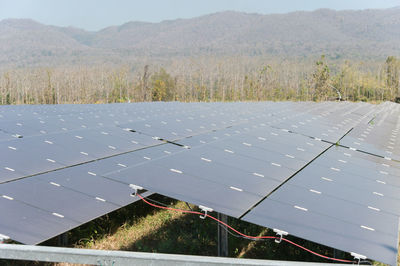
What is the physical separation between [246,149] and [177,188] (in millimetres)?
3947

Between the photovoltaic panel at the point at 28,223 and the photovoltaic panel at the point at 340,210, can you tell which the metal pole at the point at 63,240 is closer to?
the photovoltaic panel at the point at 28,223

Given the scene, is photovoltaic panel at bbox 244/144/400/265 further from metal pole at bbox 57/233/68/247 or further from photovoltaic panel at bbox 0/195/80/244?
metal pole at bbox 57/233/68/247

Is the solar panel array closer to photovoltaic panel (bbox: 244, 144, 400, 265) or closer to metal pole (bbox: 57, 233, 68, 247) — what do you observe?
photovoltaic panel (bbox: 244, 144, 400, 265)

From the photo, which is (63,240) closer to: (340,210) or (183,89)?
(340,210)

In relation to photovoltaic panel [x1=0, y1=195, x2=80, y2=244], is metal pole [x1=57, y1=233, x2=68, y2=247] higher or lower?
lower

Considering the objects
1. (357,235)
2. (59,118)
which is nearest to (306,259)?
(357,235)

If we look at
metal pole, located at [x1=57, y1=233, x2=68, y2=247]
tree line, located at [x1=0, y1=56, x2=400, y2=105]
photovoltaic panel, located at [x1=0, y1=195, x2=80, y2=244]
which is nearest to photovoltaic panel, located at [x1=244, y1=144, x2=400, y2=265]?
photovoltaic panel, located at [x1=0, y1=195, x2=80, y2=244]

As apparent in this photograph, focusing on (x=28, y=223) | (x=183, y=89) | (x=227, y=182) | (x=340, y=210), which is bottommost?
(x=183, y=89)

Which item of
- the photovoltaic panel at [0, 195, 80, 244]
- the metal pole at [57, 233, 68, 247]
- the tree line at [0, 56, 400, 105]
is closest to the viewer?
the photovoltaic panel at [0, 195, 80, 244]

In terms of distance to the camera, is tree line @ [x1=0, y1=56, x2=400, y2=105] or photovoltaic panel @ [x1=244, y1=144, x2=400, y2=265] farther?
tree line @ [x1=0, y1=56, x2=400, y2=105]

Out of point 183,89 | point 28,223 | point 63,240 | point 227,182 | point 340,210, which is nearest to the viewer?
point 28,223

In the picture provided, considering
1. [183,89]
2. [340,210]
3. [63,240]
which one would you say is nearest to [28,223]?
[63,240]

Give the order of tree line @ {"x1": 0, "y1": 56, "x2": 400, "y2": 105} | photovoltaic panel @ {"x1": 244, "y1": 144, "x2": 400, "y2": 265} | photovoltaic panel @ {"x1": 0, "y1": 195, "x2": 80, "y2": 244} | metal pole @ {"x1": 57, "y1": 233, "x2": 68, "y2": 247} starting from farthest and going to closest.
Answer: tree line @ {"x1": 0, "y1": 56, "x2": 400, "y2": 105} → metal pole @ {"x1": 57, "y1": 233, "x2": 68, "y2": 247} → photovoltaic panel @ {"x1": 0, "y1": 195, "x2": 80, "y2": 244} → photovoltaic panel @ {"x1": 244, "y1": 144, "x2": 400, "y2": 265}

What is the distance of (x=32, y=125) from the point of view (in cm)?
1555
